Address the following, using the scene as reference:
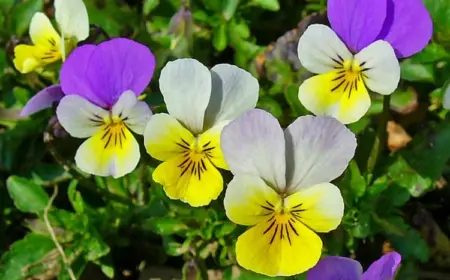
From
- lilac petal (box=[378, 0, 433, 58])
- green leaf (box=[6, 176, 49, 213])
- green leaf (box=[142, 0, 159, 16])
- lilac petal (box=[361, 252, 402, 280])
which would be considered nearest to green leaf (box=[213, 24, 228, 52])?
green leaf (box=[142, 0, 159, 16])

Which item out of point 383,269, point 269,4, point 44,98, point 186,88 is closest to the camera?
point 383,269

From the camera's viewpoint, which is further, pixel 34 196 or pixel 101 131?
pixel 34 196

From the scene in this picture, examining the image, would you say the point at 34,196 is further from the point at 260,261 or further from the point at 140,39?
the point at 260,261

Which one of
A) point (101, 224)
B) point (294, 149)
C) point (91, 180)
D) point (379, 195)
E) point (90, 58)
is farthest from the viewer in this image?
point (91, 180)

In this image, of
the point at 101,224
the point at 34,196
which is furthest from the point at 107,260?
the point at 34,196

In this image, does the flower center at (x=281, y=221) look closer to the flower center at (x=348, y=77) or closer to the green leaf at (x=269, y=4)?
the flower center at (x=348, y=77)

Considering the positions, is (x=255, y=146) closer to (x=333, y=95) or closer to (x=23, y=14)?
(x=333, y=95)

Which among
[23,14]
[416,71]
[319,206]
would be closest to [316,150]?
[319,206]
